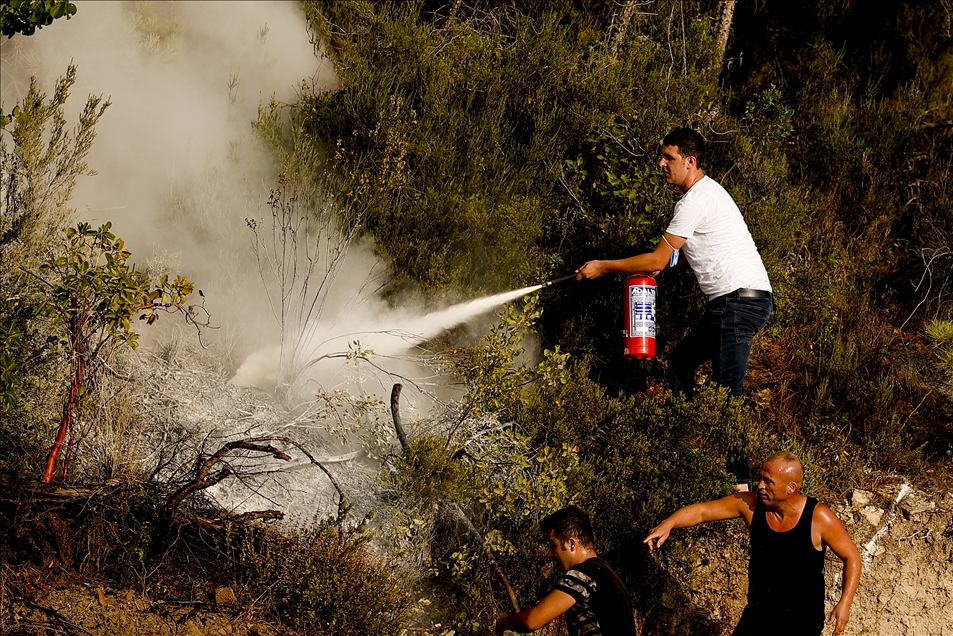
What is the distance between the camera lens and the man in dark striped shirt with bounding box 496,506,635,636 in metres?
3.78

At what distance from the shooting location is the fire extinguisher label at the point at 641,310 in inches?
222

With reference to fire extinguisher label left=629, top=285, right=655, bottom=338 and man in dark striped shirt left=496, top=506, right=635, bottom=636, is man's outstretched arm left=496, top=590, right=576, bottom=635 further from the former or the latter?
fire extinguisher label left=629, top=285, right=655, bottom=338

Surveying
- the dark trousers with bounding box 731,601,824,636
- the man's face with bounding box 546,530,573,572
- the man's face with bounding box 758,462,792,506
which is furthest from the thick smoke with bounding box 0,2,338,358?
the dark trousers with bounding box 731,601,824,636

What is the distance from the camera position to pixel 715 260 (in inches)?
213

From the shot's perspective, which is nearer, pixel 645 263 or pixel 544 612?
pixel 544 612

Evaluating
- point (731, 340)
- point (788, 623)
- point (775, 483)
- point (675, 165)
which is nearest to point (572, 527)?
point (775, 483)

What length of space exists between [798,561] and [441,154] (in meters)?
4.15

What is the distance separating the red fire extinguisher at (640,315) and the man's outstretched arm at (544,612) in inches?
87.4

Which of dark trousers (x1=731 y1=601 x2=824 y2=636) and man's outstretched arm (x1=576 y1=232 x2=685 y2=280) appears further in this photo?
man's outstretched arm (x1=576 y1=232 x2=685 y2=280)

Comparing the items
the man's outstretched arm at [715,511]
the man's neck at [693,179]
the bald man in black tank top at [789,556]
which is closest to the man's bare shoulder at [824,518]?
the bald man in black tank top at [789,556]

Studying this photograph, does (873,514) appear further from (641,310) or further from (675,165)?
(675,165)

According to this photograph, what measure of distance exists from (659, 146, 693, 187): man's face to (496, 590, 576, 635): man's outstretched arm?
2.68 meters

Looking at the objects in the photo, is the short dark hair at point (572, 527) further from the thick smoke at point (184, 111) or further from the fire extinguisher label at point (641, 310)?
the thick smoke at point (184, 111)

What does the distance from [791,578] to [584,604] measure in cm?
102
